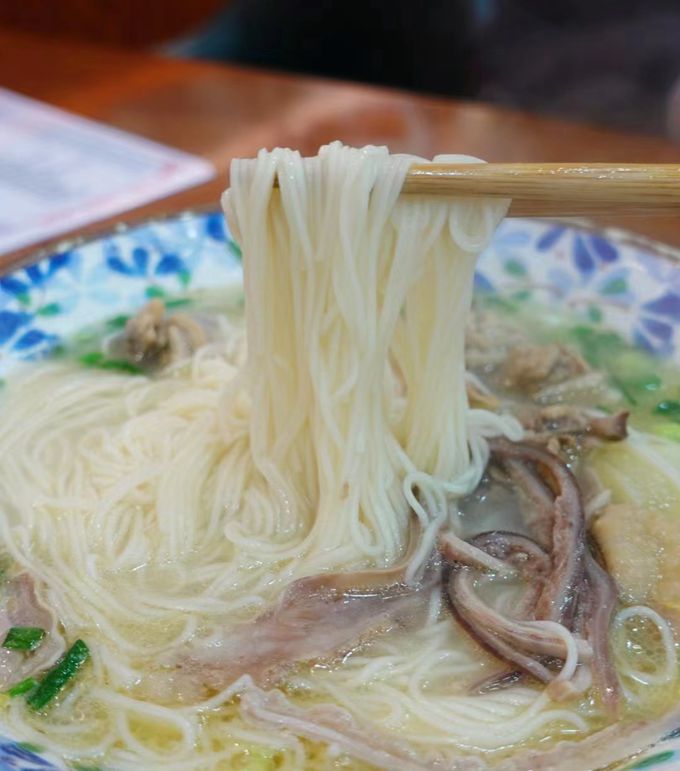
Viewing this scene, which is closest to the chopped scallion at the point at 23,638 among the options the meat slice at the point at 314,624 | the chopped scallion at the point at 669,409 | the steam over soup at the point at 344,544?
the steam over soup at the point at 344,544

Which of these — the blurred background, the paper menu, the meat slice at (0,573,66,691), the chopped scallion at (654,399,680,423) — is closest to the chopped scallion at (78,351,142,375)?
the paper menu

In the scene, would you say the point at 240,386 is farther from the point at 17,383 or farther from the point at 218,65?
the point at 218,65

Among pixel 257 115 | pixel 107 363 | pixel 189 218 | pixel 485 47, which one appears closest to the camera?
pixel 107 363

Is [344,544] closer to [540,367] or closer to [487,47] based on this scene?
[540,367]

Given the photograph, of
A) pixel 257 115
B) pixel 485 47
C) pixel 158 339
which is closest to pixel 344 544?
pixel 158 339

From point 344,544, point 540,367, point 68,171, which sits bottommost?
point 344,544

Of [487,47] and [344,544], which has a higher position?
[487,47]

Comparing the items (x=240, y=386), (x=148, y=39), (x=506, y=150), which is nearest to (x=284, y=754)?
(x=240, y=386)
